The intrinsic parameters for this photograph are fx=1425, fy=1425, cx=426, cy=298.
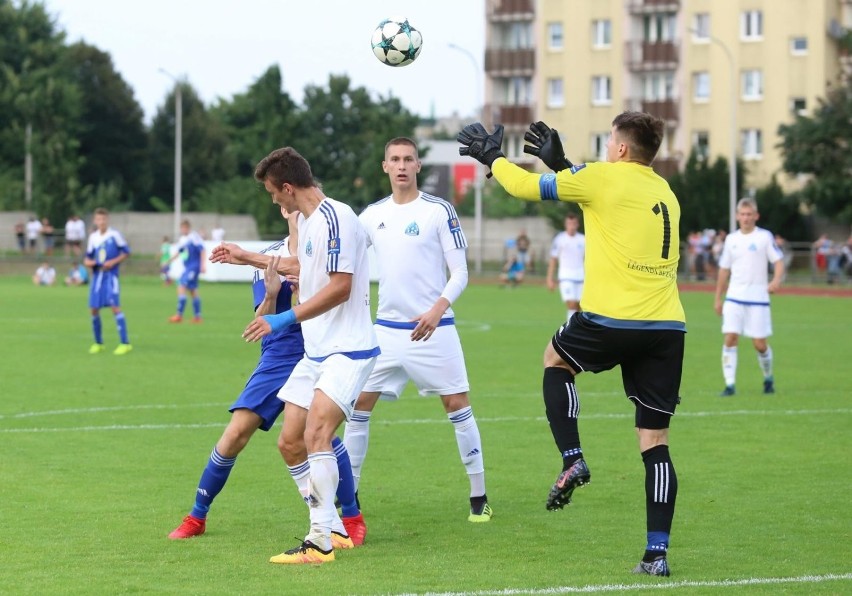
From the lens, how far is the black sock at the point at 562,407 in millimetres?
7621

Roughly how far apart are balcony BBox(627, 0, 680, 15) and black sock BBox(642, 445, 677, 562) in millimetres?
70288

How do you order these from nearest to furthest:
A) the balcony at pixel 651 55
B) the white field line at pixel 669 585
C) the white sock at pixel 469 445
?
the white field line at pixel 669 585, the white sock at pixel 469 445, the balcony at pixel 651 55

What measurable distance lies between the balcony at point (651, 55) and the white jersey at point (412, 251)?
225ft

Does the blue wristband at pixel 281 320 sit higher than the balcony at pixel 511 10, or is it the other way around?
the balcony at pixel 511 10

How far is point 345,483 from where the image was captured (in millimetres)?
8555

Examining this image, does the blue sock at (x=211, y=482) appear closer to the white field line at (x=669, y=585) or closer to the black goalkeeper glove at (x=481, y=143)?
the white field line at (x=669, y=585)

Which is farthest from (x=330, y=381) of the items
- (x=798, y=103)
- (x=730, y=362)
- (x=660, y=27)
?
(x=660, y=27)

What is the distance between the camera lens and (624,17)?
253 feet

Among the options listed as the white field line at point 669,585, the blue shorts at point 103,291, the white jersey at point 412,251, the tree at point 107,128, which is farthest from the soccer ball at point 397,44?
the tree at point 107,128

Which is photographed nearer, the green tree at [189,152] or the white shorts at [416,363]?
the white shorts at [416,363]

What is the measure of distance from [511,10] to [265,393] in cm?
7476

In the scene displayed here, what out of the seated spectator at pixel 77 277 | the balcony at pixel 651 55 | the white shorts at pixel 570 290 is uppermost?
the balcony at pixel 651 55

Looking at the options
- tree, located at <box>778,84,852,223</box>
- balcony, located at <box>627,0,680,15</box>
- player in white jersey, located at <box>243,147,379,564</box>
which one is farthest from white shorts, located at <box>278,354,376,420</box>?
balcony, located at <box>627,0,680,15</box>

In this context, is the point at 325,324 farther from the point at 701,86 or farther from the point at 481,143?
the point at 701,86
